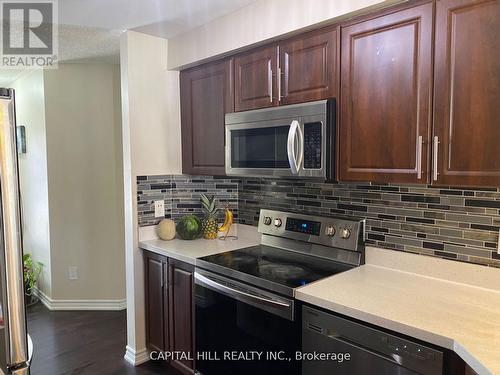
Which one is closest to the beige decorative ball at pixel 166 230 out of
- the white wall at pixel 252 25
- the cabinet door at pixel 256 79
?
the cabinet door at pixel 256 79

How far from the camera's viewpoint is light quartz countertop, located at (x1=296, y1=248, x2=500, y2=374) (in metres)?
1.23

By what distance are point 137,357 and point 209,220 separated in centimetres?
105

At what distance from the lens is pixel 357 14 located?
173 cm

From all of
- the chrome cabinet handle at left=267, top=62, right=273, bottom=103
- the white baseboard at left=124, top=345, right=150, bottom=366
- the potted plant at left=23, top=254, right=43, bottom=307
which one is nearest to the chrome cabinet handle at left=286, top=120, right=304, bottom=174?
the chrome cabinet handle at left=267, top=62, right=273, bottom=103

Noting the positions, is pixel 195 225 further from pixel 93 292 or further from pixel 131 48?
pixel 93 292

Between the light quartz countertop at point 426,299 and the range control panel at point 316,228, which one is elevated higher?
the range control panel at point 316,228

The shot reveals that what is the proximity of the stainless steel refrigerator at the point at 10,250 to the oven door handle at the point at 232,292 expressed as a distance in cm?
97

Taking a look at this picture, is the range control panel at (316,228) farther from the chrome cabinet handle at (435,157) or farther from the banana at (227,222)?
the chrome cabinet handle at (435,157)

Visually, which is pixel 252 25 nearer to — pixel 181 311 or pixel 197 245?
pixel 197 245

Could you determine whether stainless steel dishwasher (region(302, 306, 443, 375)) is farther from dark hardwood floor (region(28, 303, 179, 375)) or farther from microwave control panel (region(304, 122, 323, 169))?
dark hardwood floor (region(28, 303, 179, 375))

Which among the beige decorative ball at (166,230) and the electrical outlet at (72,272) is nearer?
the beige decorative ball at (166,230)

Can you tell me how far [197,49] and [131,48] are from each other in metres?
0.45

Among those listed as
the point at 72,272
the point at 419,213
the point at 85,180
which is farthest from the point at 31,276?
the point at 419,213

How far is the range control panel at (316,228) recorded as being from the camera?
2.05m
